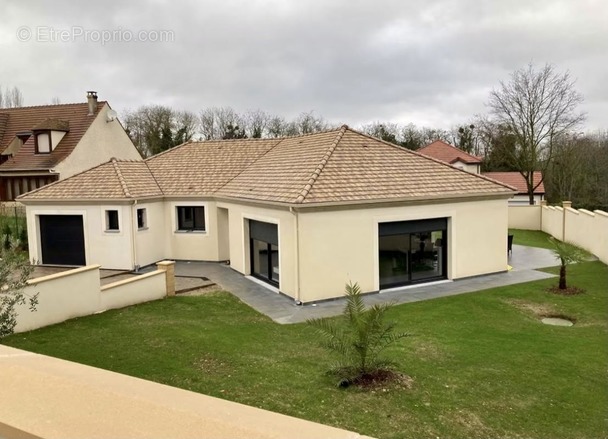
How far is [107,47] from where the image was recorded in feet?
53.6

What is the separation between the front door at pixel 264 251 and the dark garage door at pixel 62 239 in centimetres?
859

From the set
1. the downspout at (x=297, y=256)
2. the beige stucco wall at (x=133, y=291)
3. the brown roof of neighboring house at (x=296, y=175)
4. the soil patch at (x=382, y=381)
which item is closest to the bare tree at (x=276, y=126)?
the brown roof of neighboring house at (x=296, y=175)

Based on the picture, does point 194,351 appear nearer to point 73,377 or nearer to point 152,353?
point 152,353

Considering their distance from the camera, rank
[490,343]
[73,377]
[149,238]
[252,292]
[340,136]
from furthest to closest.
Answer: [149,238] → [340,136] → [252,292] → [490,343] → [73,377]

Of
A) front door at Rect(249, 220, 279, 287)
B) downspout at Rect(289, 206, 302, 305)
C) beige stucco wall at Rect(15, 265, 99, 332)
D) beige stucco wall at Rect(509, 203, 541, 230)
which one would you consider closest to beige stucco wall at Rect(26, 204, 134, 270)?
front door at Rect(249, 220, 279, 287)

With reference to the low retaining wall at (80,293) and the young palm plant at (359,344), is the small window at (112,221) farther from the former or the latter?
the young palm plant at (359,344)

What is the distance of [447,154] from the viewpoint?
48812 millimetres

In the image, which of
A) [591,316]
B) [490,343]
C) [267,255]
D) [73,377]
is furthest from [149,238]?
[73,377]

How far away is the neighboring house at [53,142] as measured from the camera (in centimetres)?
3209

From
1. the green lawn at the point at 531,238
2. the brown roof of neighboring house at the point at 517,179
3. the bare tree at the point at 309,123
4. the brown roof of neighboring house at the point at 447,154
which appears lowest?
the green lawn at the point at 531,238

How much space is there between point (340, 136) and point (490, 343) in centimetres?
1129

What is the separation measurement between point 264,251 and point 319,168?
424 centimetres

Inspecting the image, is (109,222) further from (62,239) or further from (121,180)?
(62,239)

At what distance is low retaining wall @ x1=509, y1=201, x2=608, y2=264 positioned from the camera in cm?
2175
